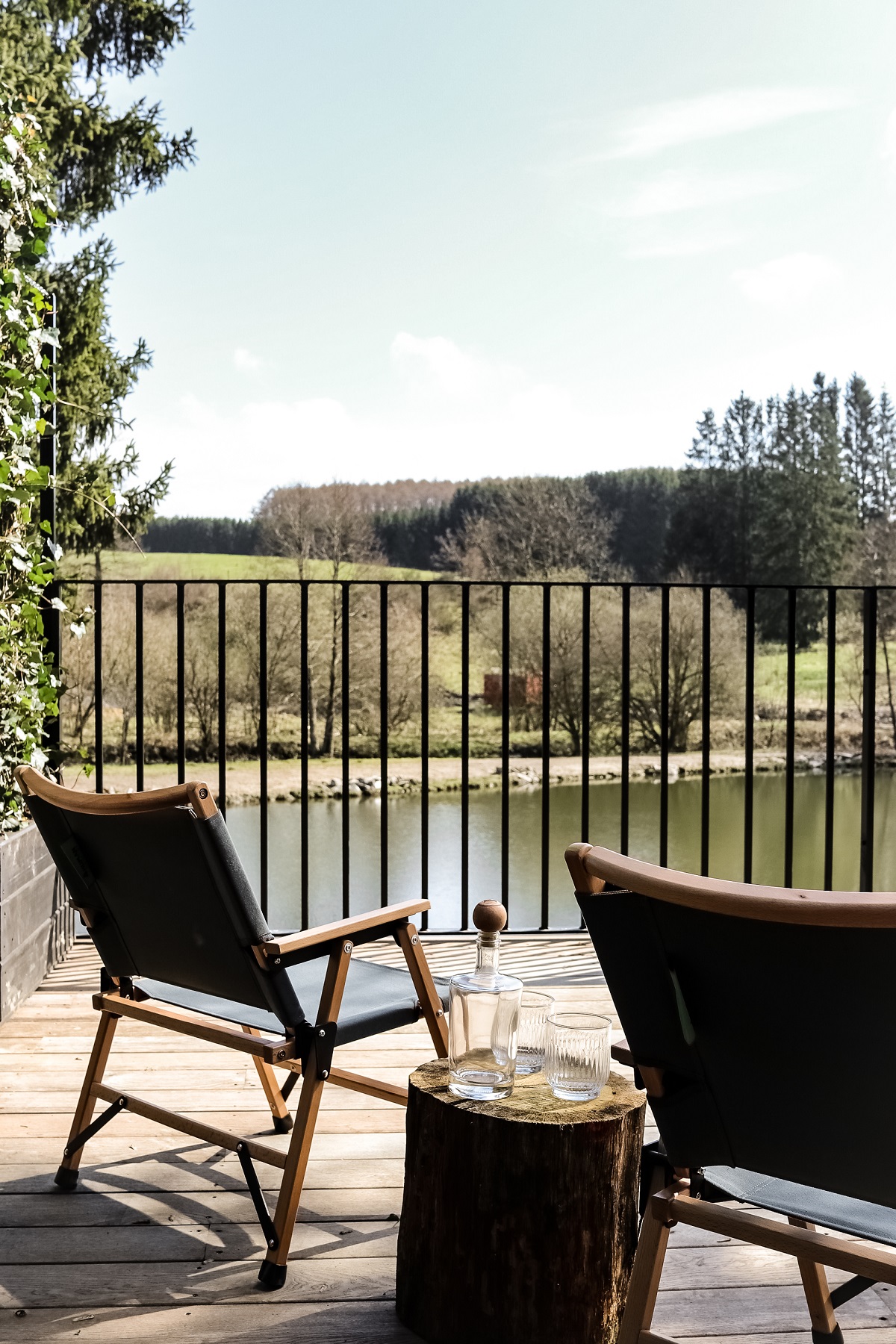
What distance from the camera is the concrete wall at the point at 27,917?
278cm

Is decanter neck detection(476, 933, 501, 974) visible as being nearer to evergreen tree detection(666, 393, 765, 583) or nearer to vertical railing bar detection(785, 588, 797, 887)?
vertical railing bar detection(785, 588, 797, 887)

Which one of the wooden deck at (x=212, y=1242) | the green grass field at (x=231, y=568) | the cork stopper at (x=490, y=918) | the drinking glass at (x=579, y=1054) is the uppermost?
the green grass field at (x=231, y=568)

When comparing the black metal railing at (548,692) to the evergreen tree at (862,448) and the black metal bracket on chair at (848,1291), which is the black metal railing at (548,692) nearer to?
the black metal bracket on chair at (848,1291)

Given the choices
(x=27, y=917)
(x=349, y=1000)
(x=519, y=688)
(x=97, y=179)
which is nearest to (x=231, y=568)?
(x=519, y=688)

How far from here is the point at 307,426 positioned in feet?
81.3

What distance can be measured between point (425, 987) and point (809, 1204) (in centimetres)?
80

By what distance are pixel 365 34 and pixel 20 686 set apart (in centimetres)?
2052

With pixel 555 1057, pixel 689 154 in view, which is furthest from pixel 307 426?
pixel 555 1057

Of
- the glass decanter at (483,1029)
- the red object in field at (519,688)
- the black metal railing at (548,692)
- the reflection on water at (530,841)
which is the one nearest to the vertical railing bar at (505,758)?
the black metal railing at (548,692)

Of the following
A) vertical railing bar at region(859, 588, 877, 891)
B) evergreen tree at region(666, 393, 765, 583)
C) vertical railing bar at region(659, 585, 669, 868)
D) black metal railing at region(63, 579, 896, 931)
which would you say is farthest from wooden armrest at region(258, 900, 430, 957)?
evergreen tree at region(666, 393, 765, 583)

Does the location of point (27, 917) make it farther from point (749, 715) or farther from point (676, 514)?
point (676, 514)

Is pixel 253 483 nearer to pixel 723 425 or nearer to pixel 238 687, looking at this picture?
pixel 238 687

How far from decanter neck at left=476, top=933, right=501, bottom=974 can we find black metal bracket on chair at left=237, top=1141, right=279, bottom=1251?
51cm

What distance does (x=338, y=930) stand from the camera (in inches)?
68.0
